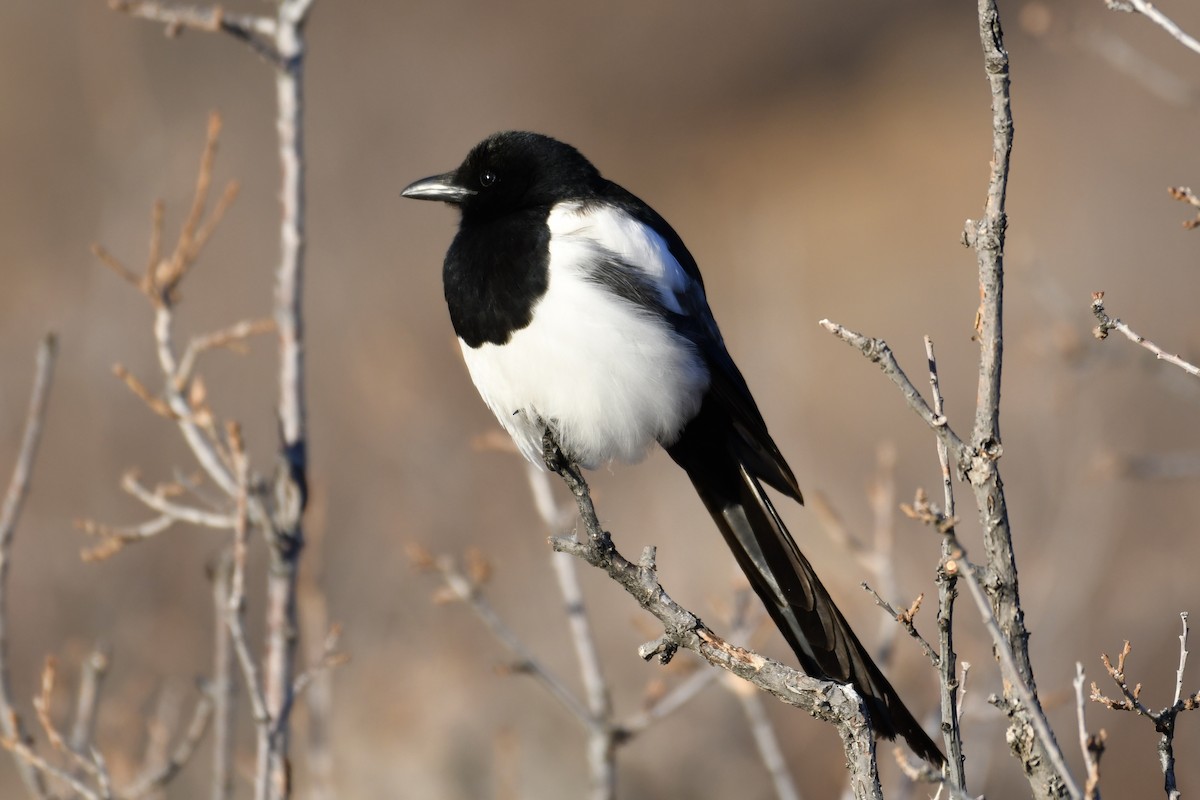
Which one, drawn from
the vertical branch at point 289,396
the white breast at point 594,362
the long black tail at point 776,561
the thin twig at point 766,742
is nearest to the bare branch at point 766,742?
the thin twig at point 766,742

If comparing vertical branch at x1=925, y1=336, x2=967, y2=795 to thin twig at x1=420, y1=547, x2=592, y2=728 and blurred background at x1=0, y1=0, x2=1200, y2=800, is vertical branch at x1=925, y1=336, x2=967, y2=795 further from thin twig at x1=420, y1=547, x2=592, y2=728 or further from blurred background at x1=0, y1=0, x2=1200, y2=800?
thin twig at x1=420, y1=547, x2=592, y2=728

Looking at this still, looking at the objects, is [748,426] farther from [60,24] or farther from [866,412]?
[60,24]

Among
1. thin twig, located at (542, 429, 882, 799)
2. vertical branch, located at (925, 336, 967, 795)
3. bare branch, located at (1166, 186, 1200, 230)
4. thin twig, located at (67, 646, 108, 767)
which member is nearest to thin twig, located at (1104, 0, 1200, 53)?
bare branch, located at (1166, 186, 1200, 230)

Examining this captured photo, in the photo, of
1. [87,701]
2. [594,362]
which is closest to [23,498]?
[87,701]

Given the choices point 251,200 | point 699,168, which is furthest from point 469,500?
point 699,168

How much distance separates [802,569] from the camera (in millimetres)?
3027

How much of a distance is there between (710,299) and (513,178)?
7.25m

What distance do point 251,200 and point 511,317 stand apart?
25.8 feet

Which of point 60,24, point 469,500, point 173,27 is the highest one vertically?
point 60,24

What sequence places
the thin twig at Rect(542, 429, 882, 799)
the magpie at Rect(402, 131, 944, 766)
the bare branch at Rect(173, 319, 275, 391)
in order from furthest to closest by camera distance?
1. the magpie at Rect(402, 131, 944, 766)
2. the bare branch at Rect(173, 319, 275, 391)
3. the thin twig at Rect(542, 429, 882, 799)

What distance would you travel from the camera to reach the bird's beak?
3.44 meters

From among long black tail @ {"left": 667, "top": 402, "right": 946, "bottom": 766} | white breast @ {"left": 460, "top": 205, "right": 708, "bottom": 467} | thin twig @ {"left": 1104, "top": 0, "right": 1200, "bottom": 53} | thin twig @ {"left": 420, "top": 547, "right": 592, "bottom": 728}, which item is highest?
thin twig @ {"left": 1104, "top": 0, "right": 1200, "bottom": 53}

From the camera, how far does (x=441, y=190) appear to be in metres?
3.47

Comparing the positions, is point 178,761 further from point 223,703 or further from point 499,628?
point 499,628
